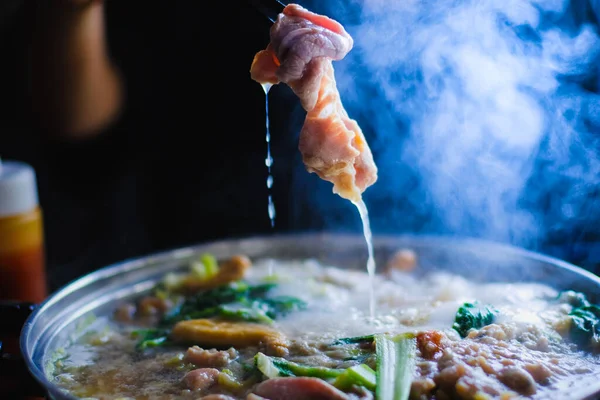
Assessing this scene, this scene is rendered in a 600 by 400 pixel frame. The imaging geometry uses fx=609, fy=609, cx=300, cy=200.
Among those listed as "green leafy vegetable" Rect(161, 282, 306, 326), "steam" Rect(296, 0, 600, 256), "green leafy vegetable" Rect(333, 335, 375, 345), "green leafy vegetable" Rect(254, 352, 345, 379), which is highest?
"steam" Rect(296, 0, 600, 256)

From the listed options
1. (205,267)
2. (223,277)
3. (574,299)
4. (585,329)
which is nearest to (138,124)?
(205,267)

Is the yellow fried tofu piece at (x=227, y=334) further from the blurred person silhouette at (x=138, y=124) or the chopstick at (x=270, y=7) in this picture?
the blurred person silhouette at (x=138, y=124)

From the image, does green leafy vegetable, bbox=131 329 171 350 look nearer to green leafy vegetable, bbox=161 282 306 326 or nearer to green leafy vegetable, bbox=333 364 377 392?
green leafy vegetable, bbox=161 282 306 326

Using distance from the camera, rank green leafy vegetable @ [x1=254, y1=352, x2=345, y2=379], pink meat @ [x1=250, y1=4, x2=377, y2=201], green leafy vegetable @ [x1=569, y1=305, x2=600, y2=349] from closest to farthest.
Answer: green leafy vegetable @ [x1=254, y1=352, x2=345, y2=379] → pink meat @ [x1=250, y1=4, x2=377, y2=201] → green leafy vegetable @ [x1=569, y1=305, x2=600, y2=349]

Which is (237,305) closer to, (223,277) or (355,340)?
(223,277)

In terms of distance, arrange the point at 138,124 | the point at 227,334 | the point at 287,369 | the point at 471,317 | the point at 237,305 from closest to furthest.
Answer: the point at 287,369
the point at 471,317
the point at 227,334
the point at 237,305
the point at 138,124

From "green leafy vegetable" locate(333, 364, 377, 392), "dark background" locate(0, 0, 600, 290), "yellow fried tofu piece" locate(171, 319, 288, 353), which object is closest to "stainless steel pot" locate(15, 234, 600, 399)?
"yellow fried tofu piece" locate(171, 319, 288, 353)

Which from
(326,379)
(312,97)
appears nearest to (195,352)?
(326,379)

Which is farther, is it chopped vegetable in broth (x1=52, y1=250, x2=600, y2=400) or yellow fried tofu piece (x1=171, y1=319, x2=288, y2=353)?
yellow fried tofu piece (x1=171, y1=319, x2=288, y2=353)
